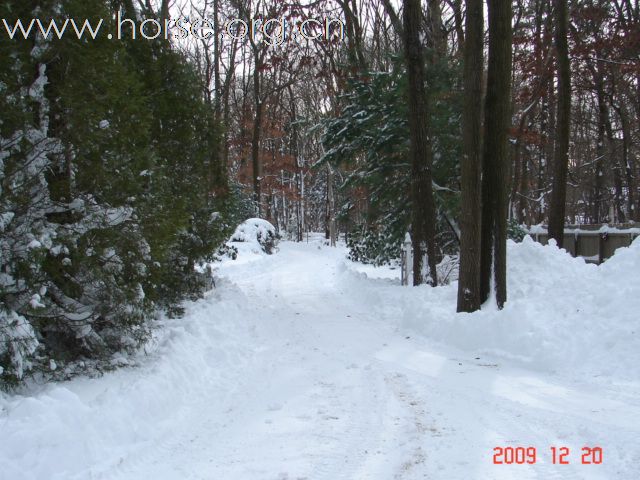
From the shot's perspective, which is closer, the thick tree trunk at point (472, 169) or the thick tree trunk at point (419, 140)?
the thick tree trunk at point (472, 169)

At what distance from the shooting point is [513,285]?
913cm

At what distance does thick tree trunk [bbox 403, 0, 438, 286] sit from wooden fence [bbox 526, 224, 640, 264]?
17.1 feet

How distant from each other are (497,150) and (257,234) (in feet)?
62.9

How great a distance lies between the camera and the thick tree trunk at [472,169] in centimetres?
854

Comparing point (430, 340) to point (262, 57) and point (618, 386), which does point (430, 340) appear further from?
point (262, 57)

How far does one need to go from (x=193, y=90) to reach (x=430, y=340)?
652cm

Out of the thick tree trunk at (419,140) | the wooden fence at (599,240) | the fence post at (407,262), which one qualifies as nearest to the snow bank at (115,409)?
the thick tree trunk at (419,140)

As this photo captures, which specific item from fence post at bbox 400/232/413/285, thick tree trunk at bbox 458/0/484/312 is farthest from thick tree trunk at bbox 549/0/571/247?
thick tree trunk at bbox 458/0/484/312

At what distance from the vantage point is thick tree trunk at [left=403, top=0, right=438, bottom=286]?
419 inches

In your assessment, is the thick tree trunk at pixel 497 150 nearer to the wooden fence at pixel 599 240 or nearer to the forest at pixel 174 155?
the forest at pixel 174 155

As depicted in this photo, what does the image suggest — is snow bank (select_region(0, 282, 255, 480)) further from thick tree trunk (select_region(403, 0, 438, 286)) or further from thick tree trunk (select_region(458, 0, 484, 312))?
thick tree trunk (select_region(403, 0, 438, 286))
